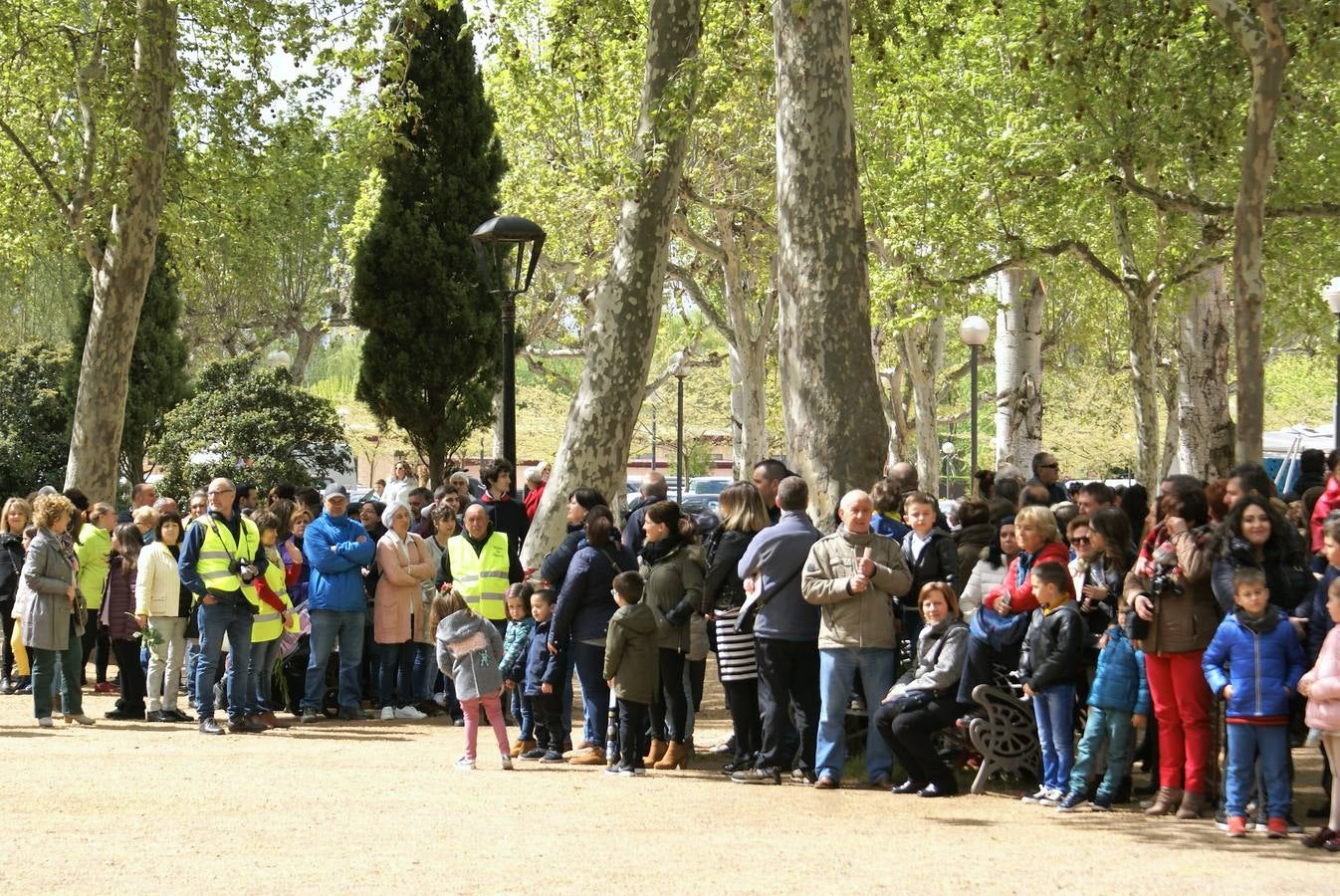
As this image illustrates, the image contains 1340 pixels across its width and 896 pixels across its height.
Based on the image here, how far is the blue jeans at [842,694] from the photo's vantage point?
10742 mm

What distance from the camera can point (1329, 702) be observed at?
28.8ft

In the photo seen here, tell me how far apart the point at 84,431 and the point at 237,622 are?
30.8ft

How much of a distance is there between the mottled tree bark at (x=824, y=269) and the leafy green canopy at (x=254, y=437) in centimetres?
1286

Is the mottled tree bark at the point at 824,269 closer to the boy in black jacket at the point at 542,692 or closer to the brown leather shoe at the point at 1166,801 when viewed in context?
the boy in black jacket at the point at 542,692

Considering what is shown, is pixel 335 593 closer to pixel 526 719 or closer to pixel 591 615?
pixel 526 719

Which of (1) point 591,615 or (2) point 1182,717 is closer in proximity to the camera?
(2) point 1182,717

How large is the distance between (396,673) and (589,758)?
3784mm

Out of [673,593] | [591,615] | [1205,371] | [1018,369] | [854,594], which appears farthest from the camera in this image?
[1018,369]

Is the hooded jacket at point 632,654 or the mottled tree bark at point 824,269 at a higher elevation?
the mottled tree bark at point 824,269

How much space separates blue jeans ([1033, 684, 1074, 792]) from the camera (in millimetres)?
10141

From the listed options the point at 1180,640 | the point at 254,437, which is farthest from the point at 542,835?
the point at 254,437

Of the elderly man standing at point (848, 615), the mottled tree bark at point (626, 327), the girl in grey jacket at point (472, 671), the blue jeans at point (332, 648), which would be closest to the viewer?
the elderly man standing at point (848, 615)

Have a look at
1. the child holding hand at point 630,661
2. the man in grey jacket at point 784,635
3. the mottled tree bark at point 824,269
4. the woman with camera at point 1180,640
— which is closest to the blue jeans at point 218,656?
the child holding hand at point 630,661

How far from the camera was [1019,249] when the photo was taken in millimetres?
25906
